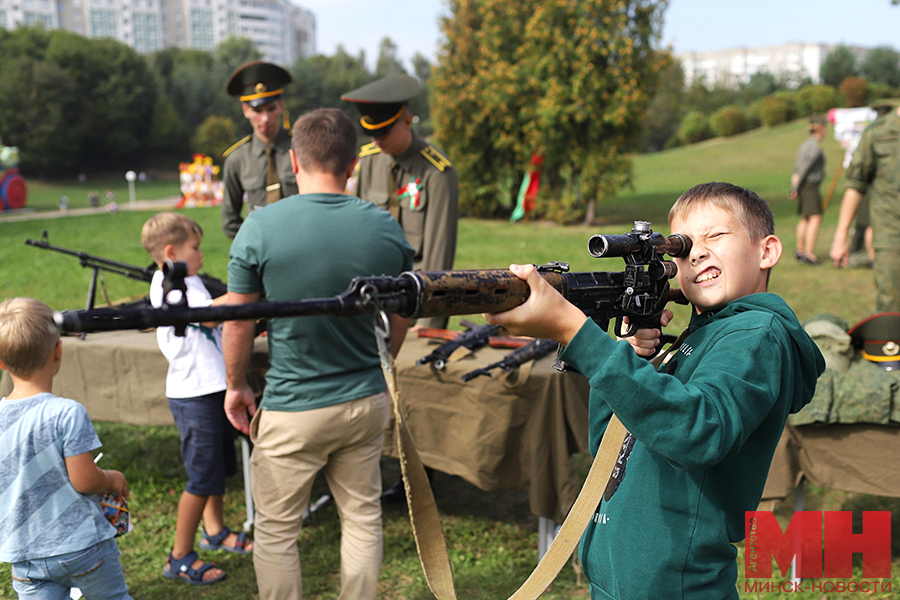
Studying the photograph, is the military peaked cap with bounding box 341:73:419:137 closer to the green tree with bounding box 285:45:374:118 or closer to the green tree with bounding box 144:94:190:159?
the green tree with bounding box 144:94:190:159

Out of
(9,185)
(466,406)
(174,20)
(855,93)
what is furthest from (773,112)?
(174,20)

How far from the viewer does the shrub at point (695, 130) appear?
51.5 metres

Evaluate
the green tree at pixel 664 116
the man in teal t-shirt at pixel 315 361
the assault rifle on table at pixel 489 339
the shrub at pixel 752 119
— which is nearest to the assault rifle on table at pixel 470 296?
the man in teal t-shirt at pixel 315 361

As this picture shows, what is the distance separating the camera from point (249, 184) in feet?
16.7

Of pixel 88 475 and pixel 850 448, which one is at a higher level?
pixel 88 475

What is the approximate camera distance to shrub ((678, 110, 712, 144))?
5154 centimetres

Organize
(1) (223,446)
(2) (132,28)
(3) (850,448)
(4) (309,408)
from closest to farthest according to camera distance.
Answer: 1. (4) (309,408)
2. (3) (850,448)
3. (1) (223,446)
4. (2) (132,28)

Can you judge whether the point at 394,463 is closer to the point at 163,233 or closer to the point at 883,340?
the point at 163,233

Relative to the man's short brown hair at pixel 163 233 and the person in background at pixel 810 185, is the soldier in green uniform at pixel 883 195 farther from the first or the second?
the person in background at pixel 810 185

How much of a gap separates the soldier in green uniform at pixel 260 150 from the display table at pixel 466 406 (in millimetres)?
1289

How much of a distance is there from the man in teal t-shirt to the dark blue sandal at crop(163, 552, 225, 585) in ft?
3.13

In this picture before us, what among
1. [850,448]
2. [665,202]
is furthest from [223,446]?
[665,202]

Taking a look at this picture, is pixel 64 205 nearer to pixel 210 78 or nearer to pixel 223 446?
pixel 223 446

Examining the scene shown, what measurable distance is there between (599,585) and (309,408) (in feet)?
4.65
